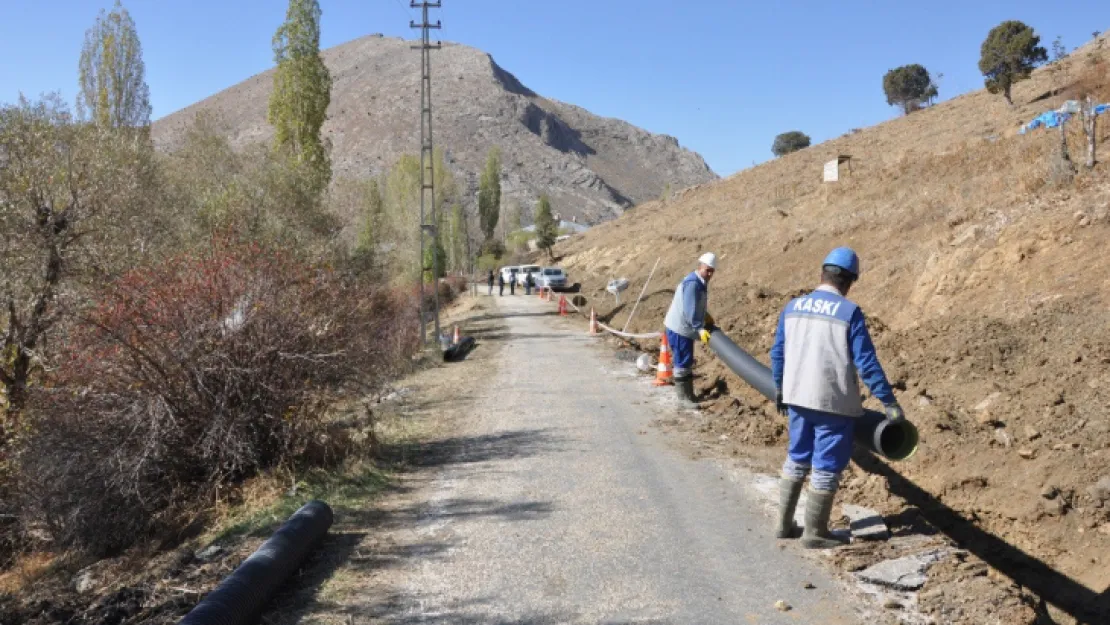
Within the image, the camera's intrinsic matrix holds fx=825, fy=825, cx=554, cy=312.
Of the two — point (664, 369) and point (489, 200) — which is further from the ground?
point (489, 200)

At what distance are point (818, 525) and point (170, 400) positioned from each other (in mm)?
5527

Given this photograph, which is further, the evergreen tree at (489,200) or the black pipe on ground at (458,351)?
the evergreen tree at (489,200)

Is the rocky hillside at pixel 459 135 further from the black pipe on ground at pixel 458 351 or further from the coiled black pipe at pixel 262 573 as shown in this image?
the coiled black pipe at pixel 262 573

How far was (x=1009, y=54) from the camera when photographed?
3472 centimetres

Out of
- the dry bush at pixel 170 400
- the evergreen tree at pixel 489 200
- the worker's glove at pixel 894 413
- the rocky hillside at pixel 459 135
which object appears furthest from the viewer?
the rocky hillside at pixel 459 135

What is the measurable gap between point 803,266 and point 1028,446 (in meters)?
13.0

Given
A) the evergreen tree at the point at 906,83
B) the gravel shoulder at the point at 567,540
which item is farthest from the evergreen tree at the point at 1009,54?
the gravel shoulder at the point at 567,540

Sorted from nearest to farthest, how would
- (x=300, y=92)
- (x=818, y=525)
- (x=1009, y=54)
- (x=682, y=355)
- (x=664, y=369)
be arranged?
(x=818, y=525) → (x=682, y=355) → (x=664, y=369) → (x=300, y=92) → (x=1009, y=54)

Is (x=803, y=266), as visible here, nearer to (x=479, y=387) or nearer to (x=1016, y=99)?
(x=479, y=387)

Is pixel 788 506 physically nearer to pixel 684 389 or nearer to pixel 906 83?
pixel 684 389

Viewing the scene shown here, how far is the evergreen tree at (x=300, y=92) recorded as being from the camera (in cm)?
2938

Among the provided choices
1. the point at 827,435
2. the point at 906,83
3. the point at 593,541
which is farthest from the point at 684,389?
the point at 906,83

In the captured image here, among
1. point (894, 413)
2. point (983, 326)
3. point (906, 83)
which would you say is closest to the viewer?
point (894, 413)

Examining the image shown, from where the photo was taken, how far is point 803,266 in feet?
63.4
